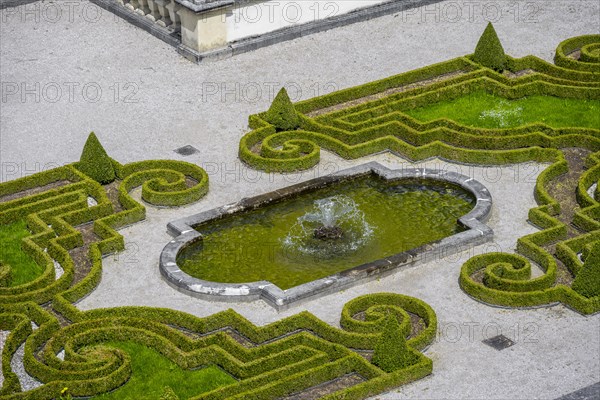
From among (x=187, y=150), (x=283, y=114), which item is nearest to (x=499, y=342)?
(x=283, y=114)

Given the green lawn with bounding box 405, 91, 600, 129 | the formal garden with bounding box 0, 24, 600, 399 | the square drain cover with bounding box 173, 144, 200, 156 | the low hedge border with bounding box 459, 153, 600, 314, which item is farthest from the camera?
the green lawn with bounding box 405, 91, 600, 129

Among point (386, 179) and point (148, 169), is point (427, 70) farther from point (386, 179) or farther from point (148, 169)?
point (148, 169)

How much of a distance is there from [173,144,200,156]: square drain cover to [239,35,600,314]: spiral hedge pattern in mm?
1415

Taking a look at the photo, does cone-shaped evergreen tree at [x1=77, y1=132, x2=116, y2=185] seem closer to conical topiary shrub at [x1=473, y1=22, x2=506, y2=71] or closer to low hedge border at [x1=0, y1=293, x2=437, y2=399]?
low hedge border at [x1=0, y1=293, x2=437, y2=399]

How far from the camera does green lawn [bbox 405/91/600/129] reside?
1610 inches

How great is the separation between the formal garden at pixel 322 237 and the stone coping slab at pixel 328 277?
66 mm

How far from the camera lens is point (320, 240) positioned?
1369 inches

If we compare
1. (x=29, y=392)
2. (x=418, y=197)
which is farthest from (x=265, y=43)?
(x=29, y=392)

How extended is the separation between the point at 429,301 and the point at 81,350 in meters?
8.38

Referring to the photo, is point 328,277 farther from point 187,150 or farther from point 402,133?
point 402,133

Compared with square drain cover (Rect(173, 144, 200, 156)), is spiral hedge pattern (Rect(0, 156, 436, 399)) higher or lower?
lower

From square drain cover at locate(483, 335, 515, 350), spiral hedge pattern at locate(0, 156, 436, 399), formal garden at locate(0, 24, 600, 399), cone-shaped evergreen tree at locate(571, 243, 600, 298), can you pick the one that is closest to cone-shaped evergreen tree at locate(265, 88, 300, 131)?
formal garden at locate(0, 24, 600, 399)

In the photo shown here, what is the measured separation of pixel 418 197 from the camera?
37.0 m

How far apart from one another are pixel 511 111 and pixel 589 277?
421 inches
